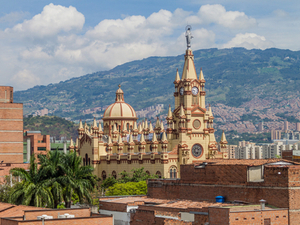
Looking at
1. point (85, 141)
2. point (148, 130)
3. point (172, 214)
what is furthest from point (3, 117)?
point (172, 214)

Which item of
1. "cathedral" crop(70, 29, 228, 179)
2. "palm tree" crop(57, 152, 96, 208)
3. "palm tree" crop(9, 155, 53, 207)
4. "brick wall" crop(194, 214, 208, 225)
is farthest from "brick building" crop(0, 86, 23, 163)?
"brick wall" crop(194, 214, 208, 225)

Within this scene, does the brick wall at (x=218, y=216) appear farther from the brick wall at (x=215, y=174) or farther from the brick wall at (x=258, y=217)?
the brick wall at (x=215, y=174)

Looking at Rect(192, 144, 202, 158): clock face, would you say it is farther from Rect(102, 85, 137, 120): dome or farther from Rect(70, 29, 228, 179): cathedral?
Rect(102, 85, 137, 120): dome

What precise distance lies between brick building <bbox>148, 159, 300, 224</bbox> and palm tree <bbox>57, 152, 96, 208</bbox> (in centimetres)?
641

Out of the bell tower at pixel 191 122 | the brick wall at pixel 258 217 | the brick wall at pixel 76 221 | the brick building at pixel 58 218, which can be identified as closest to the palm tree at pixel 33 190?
the brick building at pixel 58 218

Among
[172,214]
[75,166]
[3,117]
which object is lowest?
[172,214]

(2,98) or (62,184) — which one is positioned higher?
(2,98)

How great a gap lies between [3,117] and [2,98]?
446 cm

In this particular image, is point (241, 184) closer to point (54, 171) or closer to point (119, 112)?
point (54, 171)

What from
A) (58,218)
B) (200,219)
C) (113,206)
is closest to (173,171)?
(113,206)

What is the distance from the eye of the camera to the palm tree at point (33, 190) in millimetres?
48375

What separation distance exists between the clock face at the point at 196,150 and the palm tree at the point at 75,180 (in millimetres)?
49076

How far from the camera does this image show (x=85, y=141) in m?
120

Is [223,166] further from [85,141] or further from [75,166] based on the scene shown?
[85,141]
